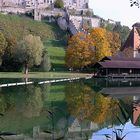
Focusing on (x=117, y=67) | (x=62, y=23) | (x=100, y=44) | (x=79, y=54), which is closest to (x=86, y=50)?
(x=79, y=54)

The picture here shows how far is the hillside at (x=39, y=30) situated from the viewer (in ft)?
295

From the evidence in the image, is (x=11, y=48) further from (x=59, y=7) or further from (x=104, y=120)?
(x=59, y=7)

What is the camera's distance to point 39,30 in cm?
9938

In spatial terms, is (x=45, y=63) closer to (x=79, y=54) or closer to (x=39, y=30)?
(x=79, y=54)

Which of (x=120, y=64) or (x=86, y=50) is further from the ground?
(x=86, y=50)

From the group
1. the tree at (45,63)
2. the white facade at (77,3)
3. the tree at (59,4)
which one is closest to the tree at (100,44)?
the tree at (45,63)

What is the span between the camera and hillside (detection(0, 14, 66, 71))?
89963 millimetres

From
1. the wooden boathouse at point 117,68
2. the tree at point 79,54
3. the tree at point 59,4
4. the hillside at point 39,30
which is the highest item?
the tree at point 59,4

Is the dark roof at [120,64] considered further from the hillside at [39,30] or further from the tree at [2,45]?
the hillside at [39,30]

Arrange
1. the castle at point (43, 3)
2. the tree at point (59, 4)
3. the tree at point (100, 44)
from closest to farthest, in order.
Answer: the tree at point (100, 44)
the castle at point (43, 3)
the tree at point (59, 4)

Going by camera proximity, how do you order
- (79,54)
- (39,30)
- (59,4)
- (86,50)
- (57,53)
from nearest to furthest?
(79,54), (86,50), (57,53), (39,30), (59,4)

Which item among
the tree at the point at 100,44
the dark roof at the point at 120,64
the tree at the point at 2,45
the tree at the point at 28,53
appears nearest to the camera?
the dark roof at the point at 120,64

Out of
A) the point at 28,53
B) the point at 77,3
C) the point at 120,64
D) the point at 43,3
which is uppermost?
the point at 77,3

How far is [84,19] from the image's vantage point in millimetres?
112938
